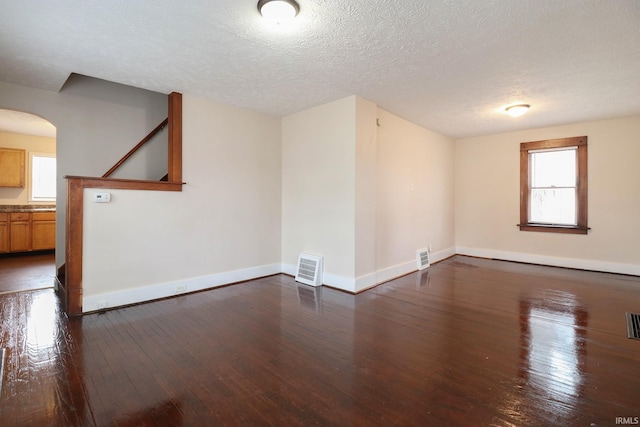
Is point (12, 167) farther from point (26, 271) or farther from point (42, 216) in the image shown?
point (26, 271)

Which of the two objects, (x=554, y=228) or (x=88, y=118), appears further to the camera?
(x=554, y=228)

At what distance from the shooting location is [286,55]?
276 centimetres

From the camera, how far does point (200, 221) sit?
397 cm

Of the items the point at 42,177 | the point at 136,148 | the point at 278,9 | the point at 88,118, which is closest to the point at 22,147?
the point at 42,177

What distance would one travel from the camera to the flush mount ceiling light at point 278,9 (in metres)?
1.99

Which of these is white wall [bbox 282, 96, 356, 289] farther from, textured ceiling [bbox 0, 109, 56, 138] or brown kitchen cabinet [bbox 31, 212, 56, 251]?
brown kitchen cabinet [bbox 31, 212, 56, 251]

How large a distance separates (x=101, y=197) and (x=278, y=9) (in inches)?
105

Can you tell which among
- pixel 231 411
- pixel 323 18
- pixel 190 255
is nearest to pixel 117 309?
pixel 190 255

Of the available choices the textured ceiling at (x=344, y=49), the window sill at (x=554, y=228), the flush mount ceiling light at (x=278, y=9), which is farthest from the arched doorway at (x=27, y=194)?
the window sill at (x=554, y=228)

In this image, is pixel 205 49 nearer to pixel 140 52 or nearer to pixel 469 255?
pixel 140 52

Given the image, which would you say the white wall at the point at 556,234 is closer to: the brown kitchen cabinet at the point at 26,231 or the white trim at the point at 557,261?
the white trim at the point at 557,261

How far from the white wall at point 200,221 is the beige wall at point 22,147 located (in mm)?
5218

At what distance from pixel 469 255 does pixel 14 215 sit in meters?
9.40

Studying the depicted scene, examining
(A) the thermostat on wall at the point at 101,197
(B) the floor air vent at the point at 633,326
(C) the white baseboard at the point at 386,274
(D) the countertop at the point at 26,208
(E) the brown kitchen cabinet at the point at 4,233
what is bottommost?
(B) the floor air vent at the point at 633,326
